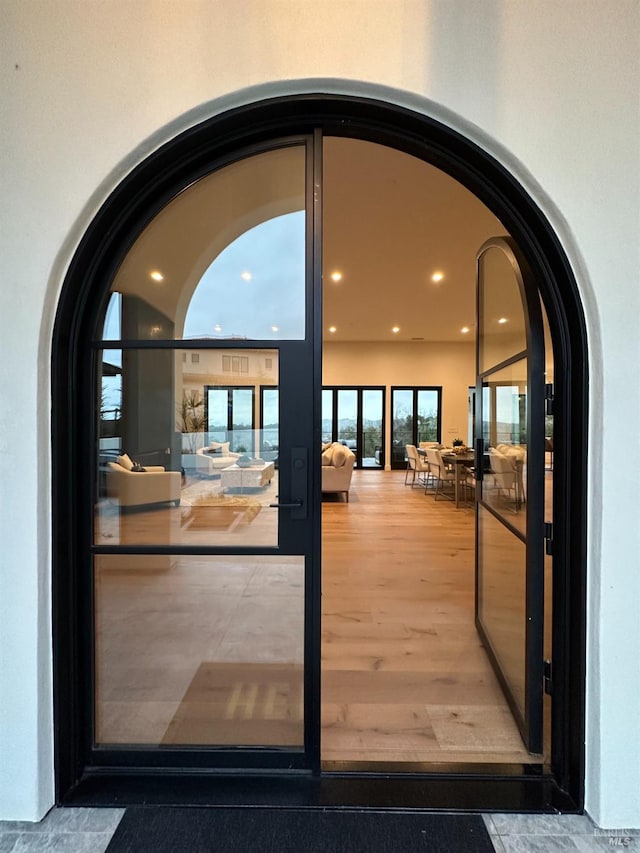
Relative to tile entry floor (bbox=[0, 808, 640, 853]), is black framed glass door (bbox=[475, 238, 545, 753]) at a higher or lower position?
A: higher

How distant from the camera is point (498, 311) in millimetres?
2350

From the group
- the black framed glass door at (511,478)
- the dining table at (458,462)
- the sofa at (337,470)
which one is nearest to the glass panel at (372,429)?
the dining table at (458,462)

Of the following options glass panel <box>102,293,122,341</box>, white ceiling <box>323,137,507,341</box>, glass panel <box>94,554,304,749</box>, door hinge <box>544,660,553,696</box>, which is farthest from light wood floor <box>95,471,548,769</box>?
white ceiling <box>323,137,507,341</box>

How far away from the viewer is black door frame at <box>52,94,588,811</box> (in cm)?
147

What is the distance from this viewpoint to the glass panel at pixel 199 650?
166 centimetres

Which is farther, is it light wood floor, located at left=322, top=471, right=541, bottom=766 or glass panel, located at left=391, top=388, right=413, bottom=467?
glass panel, located at left=391, top=388, right=413, bottom=467

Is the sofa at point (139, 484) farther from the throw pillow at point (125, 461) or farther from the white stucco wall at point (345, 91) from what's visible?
the white stucco wall at point (345, 91)

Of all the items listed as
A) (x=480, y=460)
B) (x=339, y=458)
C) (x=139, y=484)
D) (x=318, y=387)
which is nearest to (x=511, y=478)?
(x=480, y=460)

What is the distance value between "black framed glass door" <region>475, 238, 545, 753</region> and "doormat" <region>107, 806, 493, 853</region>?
61cm

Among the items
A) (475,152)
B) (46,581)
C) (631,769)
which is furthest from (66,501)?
(631,769)

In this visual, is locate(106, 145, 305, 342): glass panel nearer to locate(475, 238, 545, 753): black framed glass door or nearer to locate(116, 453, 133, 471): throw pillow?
locate(116, 453, 133, 471): throw pillow

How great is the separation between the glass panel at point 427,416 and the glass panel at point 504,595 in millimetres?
9385

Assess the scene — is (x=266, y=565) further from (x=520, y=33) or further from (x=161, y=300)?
(x=520, y=33)

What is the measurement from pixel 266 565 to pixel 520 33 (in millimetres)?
2155
